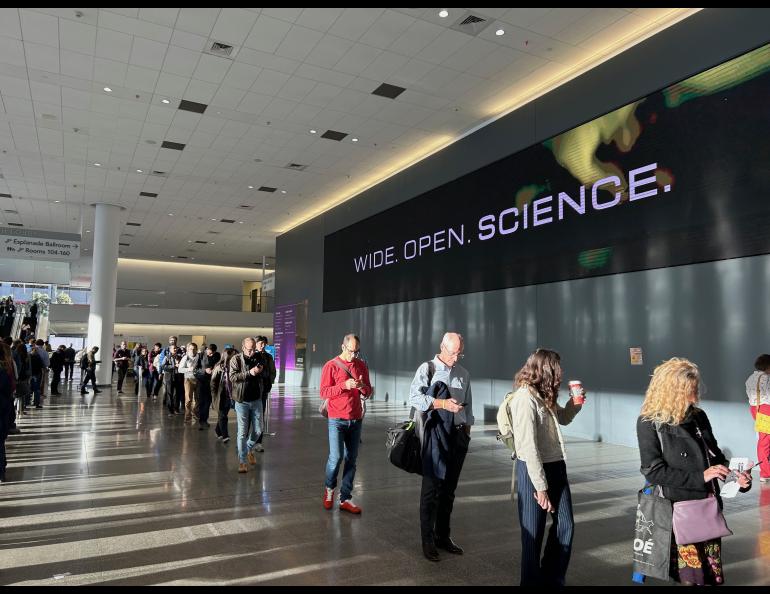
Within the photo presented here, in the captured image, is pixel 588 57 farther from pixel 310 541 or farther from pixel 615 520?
pixel 310 541

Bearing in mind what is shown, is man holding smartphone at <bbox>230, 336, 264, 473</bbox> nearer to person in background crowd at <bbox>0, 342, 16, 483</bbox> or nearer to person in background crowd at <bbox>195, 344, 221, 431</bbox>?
person in background crowd at <bbox>0, 342, 16, 483</bbox>

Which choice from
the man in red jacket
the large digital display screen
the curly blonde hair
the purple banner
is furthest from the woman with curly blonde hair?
the purple banner

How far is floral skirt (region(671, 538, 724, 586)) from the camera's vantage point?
2709 mm

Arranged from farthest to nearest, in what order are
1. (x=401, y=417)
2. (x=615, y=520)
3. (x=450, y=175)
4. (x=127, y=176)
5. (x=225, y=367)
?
(x=127, y=176) < (x=450, y=175) < (x=401, y=417) < (x=225, y=367) < (x=615, y=520)

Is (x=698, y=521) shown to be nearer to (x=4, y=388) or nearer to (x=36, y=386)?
(x=4, y=388)

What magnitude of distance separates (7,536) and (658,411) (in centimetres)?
445

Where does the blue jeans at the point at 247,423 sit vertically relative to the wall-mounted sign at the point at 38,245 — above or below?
below

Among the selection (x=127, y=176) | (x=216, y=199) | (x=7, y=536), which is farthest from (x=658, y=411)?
(x=216, y=199)

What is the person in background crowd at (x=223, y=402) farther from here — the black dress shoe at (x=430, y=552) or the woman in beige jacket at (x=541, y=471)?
the woman in beige jacket at (x=541, y=471)

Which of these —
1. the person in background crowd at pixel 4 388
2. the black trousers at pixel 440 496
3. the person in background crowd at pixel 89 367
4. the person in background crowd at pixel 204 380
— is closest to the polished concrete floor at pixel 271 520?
the black trousers at pixel 440 496

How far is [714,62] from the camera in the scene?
7367mm

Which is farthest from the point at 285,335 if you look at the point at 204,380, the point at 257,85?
the point at 257,85

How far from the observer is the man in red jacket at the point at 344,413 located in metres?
4.80

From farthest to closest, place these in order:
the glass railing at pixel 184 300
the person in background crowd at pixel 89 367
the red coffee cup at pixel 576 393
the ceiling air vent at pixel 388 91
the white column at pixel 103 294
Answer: the glass railing at pixel 184 300
the white column at pixel 103 294
the person in background crowd at pixel 89 367
the ceiling air vent at pixel 388 91
the red coffee cup at pixel 576 393
